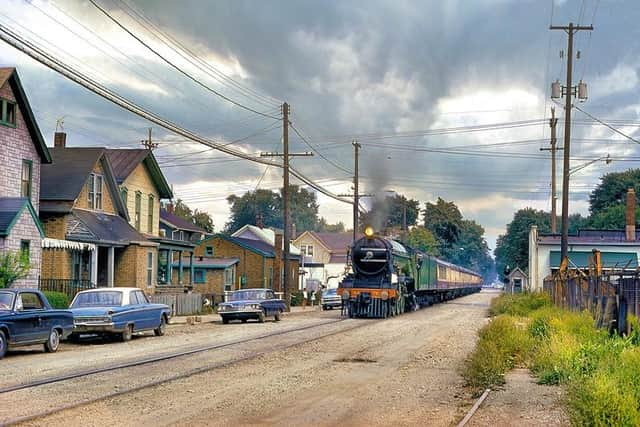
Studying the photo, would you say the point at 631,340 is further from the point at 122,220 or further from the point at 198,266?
→ the point at 198,266

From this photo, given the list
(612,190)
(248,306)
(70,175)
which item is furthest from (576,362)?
(612,190)

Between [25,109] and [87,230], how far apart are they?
211 inches

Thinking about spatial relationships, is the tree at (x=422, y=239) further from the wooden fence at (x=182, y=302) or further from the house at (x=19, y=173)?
the house at (x=19, y=173)

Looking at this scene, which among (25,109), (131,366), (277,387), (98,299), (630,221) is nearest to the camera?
(277,387)

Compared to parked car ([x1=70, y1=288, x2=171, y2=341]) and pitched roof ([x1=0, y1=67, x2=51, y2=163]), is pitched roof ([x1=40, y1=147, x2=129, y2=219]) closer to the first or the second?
pitched roof ([x1=0, y1=67, x2=51, y2=163])

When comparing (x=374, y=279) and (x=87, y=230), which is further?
(x=374, y=279)

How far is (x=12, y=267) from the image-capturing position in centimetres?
2750

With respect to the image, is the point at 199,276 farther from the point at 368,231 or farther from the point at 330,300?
the point at 368,231

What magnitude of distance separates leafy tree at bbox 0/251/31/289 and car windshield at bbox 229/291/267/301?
9.24 m

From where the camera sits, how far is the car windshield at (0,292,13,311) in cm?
1895

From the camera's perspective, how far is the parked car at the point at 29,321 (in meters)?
18.8

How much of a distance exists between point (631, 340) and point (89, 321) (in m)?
13.8

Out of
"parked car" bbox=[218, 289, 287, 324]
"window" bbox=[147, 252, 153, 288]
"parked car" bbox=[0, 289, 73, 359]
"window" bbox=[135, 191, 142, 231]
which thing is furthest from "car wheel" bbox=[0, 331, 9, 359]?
"window" bbox=[135, 191, 142, 231]

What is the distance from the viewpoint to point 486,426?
1134 centimetres
